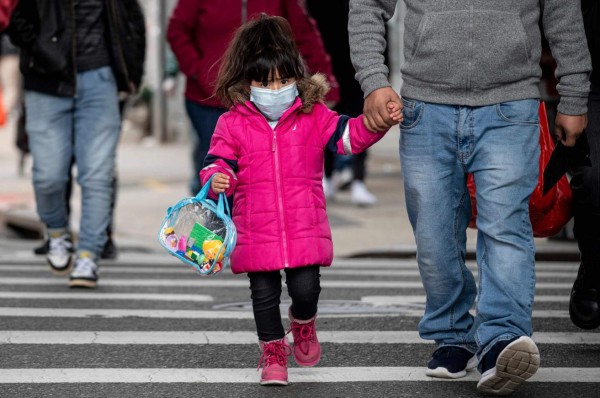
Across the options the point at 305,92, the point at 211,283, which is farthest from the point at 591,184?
the point at 211,283

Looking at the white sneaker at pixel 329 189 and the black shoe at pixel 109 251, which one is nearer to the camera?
the black shoe at pixel 109 251

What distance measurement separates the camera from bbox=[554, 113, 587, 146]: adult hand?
4.77m

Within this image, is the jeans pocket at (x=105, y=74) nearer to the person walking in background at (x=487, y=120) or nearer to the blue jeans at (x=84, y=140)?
the blue jeans at (x=84, y=140)

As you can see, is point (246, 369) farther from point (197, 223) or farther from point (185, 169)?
point (185, 169)

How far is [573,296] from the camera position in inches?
228

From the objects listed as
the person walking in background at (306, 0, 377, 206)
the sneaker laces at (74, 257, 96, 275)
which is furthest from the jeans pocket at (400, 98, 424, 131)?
the person walking in background at (306, 0, 377, 206)

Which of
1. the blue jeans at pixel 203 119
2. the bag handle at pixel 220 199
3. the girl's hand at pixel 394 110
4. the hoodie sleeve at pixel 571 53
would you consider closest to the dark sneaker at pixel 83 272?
the blue jeans at pixel 203 119

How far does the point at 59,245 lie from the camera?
7844mm

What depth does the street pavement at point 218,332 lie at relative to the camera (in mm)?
4934

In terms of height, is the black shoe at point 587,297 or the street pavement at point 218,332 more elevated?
the black shoe at point 587,297

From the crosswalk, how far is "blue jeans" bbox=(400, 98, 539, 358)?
0.32 metres

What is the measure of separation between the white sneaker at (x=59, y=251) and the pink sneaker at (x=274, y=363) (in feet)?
10.4

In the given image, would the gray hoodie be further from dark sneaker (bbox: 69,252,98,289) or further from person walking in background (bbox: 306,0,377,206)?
person walking in background (bbox: 306,0,377,206)

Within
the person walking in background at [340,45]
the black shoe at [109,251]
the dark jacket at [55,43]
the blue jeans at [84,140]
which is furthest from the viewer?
the person walking in background at [340,45]
